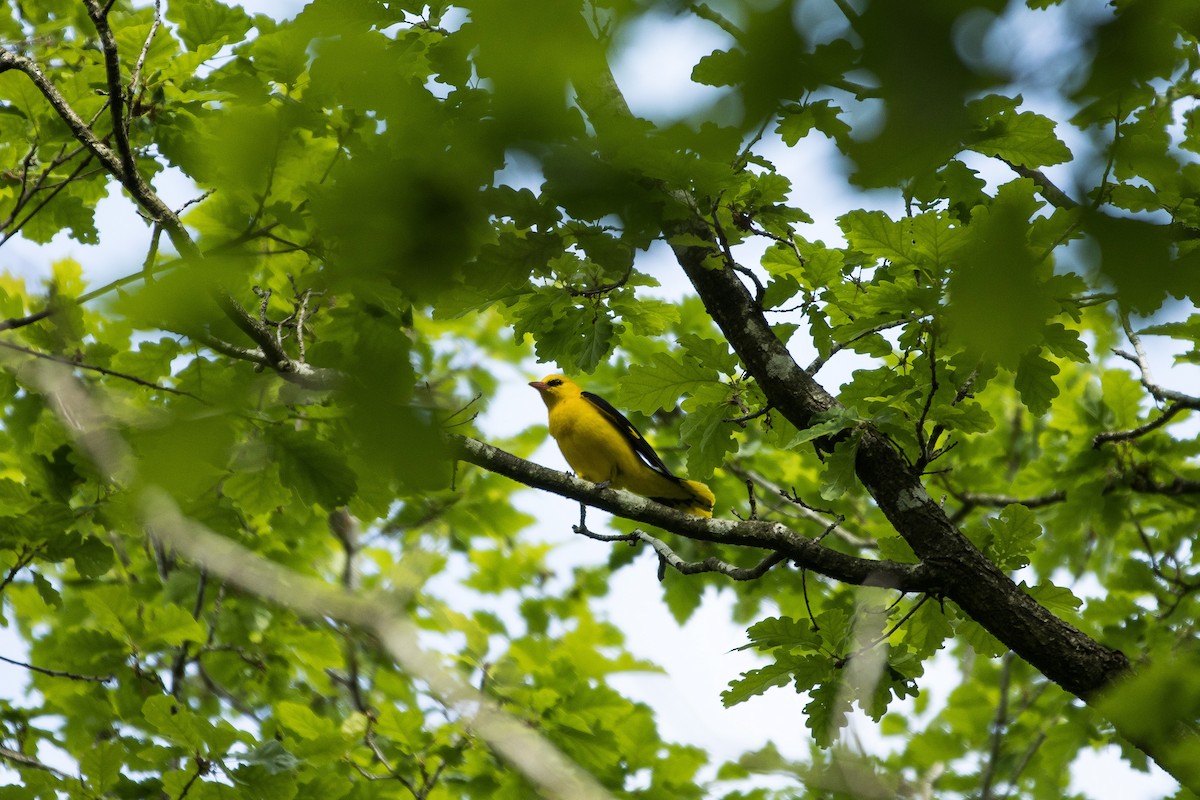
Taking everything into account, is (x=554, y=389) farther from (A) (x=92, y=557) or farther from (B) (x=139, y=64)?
(B) (x=139, y=64)

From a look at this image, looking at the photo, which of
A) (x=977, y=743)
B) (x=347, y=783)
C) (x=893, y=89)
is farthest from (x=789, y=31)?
(x=977, y=743)

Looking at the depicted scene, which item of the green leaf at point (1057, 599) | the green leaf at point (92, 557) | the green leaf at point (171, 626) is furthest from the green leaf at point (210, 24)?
the green leaf at point (1057, 599)

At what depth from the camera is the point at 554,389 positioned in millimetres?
6102

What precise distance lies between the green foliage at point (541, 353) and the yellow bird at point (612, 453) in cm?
66

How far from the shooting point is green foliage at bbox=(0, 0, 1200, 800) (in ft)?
2.39

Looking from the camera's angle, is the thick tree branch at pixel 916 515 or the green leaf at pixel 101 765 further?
the green leaf at pixel 101 765

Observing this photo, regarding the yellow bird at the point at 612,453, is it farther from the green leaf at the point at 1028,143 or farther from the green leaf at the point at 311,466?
the green leaf at the point at 311,466

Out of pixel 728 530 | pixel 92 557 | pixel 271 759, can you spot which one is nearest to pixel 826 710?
pixel 728 530

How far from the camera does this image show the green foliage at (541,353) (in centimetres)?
73

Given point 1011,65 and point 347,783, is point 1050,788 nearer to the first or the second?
point 347,783

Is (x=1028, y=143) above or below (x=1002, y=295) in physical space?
above

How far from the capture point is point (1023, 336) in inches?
28.4

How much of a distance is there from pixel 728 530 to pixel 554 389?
10.1ft

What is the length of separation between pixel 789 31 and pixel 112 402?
107 cm
